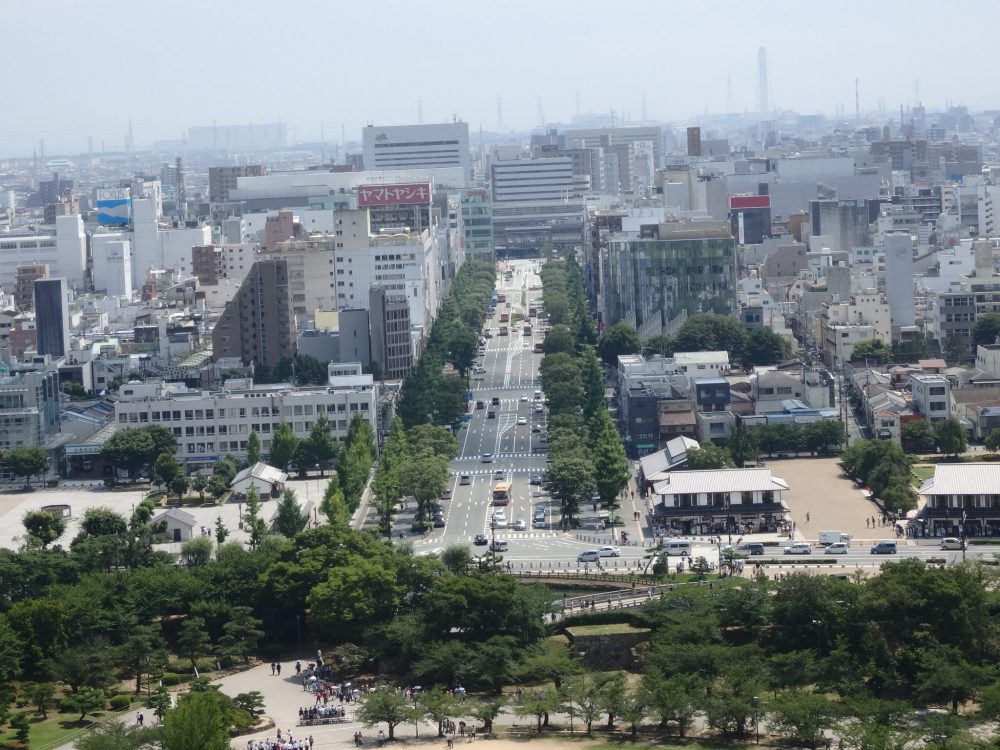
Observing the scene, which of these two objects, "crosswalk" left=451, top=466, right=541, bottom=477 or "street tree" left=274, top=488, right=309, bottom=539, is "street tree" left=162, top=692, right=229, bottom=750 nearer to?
"street tree" left=274, top=488, right=309, bottom=539

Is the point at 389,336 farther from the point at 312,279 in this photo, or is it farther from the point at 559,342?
the point at 312,279

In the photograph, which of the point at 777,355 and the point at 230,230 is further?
the point at 230,230

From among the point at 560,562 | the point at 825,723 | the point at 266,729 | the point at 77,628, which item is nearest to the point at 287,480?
the point at 560,562

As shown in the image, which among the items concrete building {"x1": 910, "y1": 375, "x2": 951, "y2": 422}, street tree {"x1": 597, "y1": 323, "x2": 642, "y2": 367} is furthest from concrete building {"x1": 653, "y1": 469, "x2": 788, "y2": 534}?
street tree {"x1": 597, "y1": 323, "x2": 642, "y2": 367}

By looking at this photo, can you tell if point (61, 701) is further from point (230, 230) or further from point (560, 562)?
point (230, 230)

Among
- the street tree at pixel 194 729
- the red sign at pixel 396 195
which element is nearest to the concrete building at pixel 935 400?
the street tree at pixel 194 729
